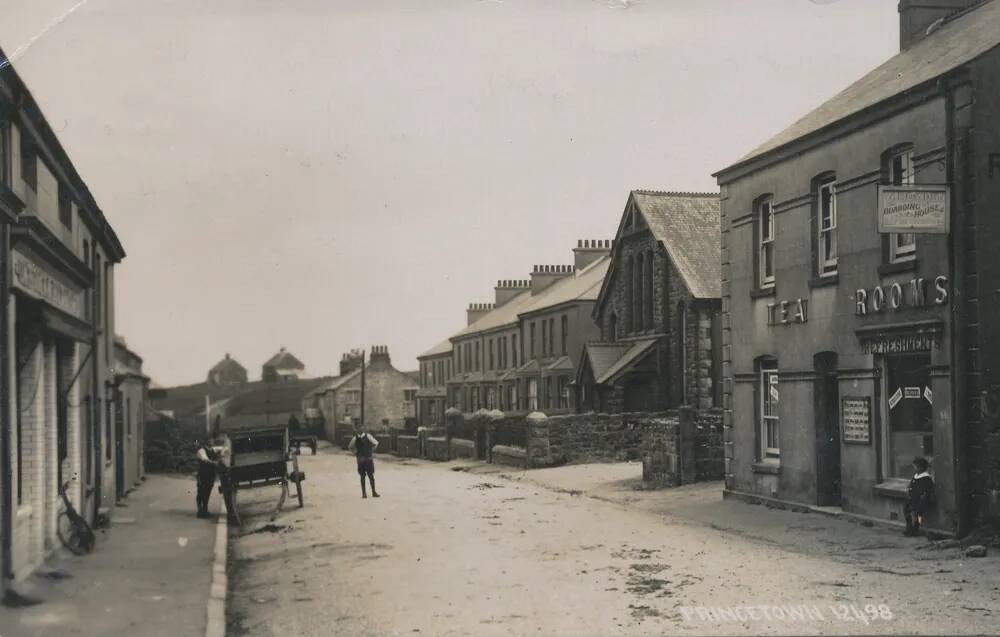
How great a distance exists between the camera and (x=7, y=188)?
1002cm

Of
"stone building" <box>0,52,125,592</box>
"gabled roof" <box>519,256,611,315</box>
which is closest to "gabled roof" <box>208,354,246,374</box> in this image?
"gabled roof" <box>519,256,611,315</box>

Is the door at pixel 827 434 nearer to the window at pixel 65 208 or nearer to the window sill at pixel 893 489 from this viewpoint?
the window sill at pixel 893 489

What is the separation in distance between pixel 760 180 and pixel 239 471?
11.3m

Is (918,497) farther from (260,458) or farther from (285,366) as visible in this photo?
(285,366)

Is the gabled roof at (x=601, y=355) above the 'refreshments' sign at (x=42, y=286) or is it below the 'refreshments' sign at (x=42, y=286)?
below

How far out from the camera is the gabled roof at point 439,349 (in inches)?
2635

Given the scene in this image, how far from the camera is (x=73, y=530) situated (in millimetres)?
14445

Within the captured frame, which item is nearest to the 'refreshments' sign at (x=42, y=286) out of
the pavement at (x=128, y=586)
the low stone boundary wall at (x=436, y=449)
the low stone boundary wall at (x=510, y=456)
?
the pavement at (x=128, y=586)

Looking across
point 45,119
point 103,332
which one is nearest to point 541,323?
point 103,332

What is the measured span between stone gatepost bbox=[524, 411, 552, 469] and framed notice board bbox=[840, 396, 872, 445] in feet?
47.8

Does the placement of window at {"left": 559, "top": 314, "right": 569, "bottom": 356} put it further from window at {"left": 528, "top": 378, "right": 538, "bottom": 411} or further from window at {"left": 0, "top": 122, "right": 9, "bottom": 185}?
window at {"left": 0, "top": 122, "right": 9, "bottom": 185}

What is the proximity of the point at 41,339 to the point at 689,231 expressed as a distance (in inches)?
972

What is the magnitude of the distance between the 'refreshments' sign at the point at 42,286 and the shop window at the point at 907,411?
1149 centimetres

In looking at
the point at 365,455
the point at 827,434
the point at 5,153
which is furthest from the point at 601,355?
the point at 5,153
